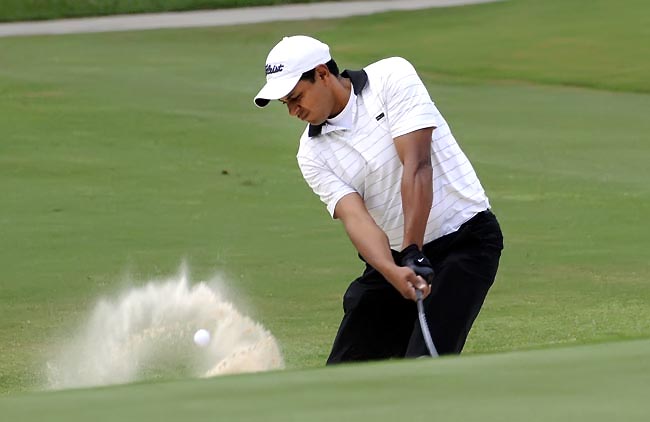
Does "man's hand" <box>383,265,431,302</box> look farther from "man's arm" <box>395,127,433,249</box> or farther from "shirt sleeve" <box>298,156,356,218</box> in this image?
"shirt sleeve" <box>298,156,356,218</box>

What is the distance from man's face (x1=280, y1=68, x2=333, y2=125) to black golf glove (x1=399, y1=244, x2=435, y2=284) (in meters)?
0.61

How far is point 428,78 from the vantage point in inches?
932

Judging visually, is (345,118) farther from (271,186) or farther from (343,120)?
(271,186)

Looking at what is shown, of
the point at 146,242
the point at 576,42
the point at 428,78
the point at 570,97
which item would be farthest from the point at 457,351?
the point at 576,42

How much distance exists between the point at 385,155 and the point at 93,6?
29.9m

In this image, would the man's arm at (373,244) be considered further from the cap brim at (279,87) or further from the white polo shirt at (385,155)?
the cap brim at (279,87)

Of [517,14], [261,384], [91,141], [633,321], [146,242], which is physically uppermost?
[261,384]

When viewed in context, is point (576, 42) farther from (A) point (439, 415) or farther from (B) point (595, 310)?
(A) point (439, 415)

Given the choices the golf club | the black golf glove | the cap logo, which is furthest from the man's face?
the golf club

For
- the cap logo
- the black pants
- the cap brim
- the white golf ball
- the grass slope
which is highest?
the grass slope

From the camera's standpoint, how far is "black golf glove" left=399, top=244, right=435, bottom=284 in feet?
18.8

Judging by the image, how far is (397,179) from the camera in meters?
5.96

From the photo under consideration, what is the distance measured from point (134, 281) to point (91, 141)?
7.24 metres

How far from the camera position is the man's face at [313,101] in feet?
19.4
